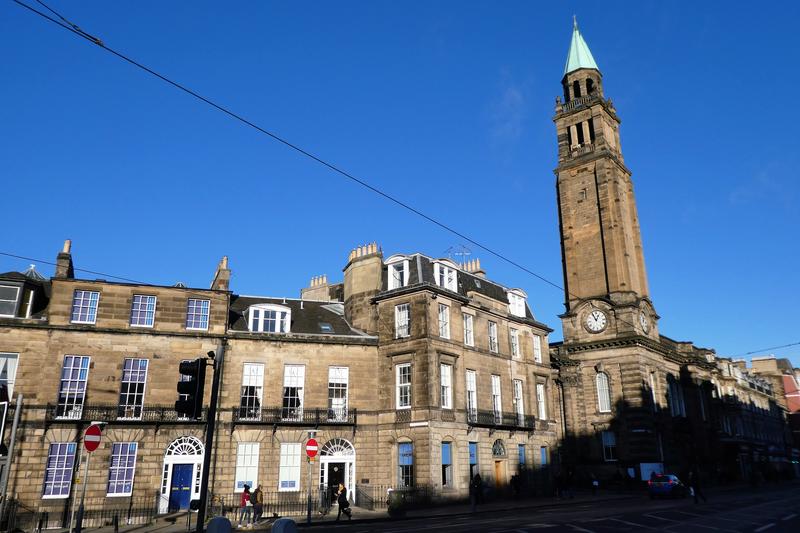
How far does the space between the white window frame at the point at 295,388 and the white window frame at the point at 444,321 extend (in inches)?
315

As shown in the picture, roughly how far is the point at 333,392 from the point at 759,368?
3673 inches

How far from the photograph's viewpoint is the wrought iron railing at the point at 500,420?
34469 mm

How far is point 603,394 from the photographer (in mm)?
49062

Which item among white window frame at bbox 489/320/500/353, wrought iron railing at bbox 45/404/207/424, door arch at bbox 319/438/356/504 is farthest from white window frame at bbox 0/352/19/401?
white window frame at bbox 489/320/500/353

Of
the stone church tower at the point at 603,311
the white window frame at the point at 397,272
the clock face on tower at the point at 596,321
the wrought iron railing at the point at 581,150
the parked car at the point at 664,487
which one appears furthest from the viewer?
the wrought iron railing at the point at 581,150

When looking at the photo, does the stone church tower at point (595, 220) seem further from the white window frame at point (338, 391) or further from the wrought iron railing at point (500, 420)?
the white window frame at point (338, 391)

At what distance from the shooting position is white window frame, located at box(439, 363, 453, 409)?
33019 mm

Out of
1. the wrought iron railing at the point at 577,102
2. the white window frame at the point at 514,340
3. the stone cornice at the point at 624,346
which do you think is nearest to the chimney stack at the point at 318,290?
the white window frame at the point at 514,340

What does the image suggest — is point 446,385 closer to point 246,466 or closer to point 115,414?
point 246,466

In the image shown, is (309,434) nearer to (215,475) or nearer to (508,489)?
(215,475)

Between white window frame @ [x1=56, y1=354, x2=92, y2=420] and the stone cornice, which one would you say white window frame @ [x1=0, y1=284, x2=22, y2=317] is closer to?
white window frame @ [x1=56, y1=354, x2=92, y2=420]

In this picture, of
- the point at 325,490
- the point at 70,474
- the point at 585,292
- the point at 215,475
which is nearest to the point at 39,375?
the point at 70,474

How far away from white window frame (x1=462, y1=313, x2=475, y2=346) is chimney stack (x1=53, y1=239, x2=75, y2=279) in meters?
21.7

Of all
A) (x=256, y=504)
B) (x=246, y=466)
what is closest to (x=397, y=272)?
(x=246, y=466)
